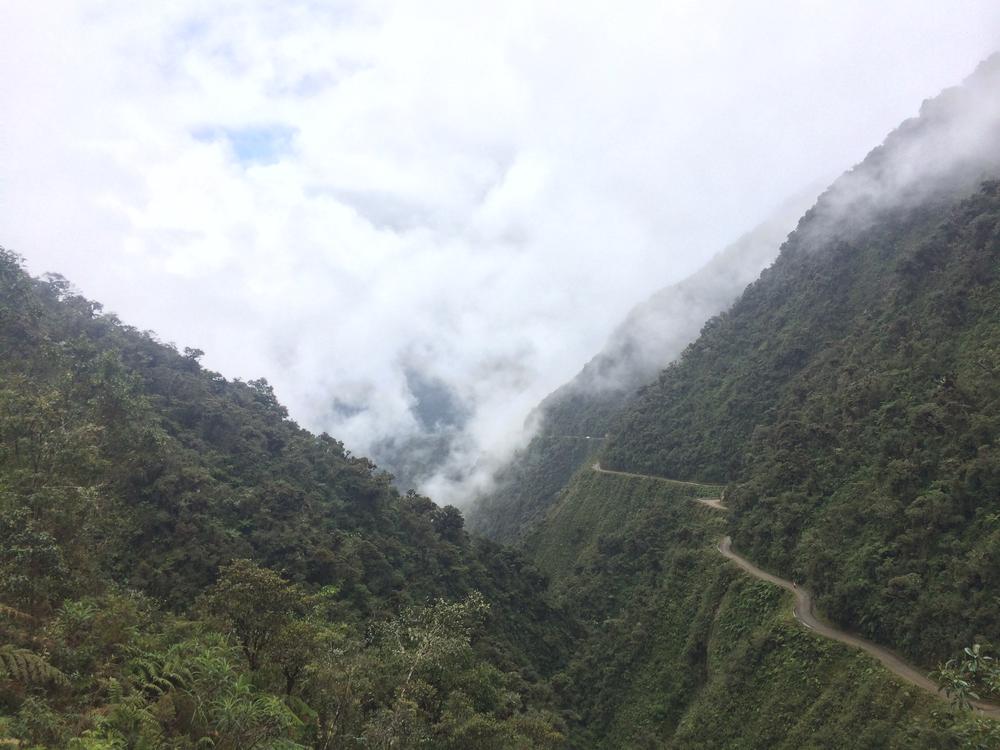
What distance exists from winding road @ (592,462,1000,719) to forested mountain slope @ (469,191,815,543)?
5125 centimetres

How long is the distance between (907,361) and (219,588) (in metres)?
46.2

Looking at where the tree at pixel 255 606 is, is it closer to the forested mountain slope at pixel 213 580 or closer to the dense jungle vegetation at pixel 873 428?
the forested mountain slope at pixel 213 580

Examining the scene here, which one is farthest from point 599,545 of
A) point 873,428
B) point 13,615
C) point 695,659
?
point 13,615

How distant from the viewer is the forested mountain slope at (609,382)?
4092 inches

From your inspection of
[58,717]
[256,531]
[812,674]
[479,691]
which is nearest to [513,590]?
[256,531]

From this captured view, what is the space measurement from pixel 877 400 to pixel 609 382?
76.6m

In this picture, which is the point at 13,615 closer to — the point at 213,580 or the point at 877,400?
the point at 213,580

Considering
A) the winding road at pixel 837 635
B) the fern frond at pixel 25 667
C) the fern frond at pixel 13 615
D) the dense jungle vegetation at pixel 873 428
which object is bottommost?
the winding road at pixel 837 635

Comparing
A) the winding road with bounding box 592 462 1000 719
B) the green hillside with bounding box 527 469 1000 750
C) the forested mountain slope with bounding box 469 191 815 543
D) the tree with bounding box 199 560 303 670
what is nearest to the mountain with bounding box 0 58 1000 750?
the tree with bounding box 199 560 303 670

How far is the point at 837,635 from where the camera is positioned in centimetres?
3091

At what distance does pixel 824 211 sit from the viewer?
78.8m

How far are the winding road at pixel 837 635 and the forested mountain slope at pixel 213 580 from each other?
51.1 feet

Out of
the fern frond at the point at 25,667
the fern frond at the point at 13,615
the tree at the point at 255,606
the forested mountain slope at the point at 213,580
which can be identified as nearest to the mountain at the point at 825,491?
the forested mountain slope at the point at 213,580

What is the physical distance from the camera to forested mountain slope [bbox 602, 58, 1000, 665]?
1128 inches
